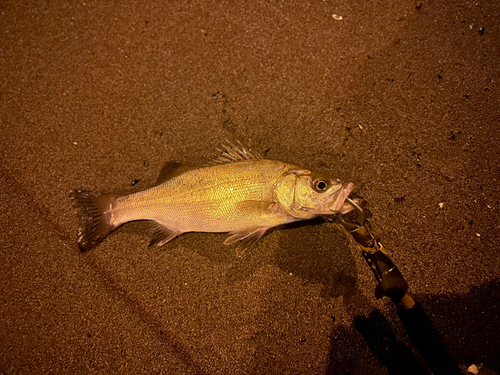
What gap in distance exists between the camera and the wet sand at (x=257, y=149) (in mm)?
2523

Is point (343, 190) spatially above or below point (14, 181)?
above

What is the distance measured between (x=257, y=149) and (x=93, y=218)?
186 centimetres

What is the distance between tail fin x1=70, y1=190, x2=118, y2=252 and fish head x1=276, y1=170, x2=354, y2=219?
1751 mm

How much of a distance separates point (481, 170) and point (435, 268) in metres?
1.13

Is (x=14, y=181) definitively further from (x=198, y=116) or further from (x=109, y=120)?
(x=198, y=116)

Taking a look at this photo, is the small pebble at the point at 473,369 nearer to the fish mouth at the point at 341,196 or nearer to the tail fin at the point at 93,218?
the fish mouth at the point at 341,196

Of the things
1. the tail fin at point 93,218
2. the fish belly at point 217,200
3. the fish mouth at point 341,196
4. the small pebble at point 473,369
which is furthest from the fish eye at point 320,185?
the small pebble at point 473,369

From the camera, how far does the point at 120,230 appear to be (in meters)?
2.79

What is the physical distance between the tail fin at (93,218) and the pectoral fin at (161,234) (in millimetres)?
434

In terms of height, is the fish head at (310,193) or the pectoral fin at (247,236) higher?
the fish head at (310,193)

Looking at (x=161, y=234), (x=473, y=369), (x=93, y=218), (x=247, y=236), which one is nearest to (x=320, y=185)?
(x=247, y=236)

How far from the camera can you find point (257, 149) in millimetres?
2871

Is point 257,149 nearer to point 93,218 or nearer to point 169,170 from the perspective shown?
point 169,170

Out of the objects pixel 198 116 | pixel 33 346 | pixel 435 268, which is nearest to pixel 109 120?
pixel 198 116
